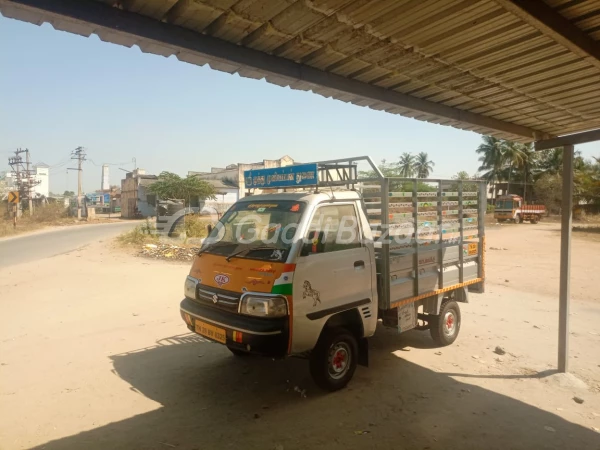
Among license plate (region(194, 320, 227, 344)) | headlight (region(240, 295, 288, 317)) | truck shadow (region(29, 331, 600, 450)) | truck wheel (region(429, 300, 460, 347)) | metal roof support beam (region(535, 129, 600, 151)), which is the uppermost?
metal roof support beam (region(535, 129, 600, 151))

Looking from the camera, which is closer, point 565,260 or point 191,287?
point 191,287

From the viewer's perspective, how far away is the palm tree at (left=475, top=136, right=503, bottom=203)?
169 feet

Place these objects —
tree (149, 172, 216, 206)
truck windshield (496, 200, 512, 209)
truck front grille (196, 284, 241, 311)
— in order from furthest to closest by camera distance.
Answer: truck windshield (496, 200, 512, 209)
tree (149, 172, 216, 206)
truck front grille (196, 284, 241, 311)

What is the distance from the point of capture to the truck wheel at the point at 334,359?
167 inches

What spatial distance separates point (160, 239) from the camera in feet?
55.6

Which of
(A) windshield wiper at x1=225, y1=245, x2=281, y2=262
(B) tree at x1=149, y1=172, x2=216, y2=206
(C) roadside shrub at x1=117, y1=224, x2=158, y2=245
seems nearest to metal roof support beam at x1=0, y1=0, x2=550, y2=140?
(A) windshield wiper at x1=225, y1=245, x2=281, y2=262

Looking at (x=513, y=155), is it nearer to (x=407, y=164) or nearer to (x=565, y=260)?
(x=407, y=164)

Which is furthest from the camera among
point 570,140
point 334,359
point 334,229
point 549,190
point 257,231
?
point 549,190

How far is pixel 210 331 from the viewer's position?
14.0 feet

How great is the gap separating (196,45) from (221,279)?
8.03 feet

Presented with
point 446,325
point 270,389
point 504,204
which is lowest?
point 270,389

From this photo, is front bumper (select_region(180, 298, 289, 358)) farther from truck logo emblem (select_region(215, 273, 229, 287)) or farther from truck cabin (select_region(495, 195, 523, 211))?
truck cabin (select_region(495, 195, 523, 211))

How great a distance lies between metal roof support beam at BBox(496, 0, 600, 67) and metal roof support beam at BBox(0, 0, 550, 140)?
139 cm

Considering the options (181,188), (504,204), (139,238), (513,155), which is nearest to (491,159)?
(513,155)
